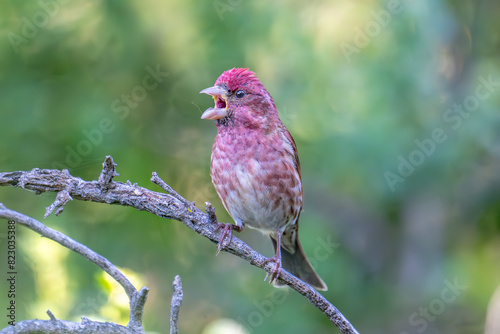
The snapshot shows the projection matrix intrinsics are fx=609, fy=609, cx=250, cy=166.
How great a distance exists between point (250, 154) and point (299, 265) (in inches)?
50.8

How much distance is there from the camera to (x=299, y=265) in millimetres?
4832

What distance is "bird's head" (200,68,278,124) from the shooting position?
401 cm

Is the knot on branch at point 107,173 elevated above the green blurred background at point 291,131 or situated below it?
below

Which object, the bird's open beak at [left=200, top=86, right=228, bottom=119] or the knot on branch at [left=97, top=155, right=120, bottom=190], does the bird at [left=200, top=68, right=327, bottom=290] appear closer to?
the bird's open beak at [left=200, top=86, right=228, bottom=119]

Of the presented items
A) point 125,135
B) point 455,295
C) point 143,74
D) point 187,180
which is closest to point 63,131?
point 125,135

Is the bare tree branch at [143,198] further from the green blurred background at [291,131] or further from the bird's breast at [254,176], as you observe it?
the green blurred background at [291,131]

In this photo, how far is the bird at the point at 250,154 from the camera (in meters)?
3.96

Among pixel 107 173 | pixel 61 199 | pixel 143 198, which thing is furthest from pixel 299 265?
pixel 61 199

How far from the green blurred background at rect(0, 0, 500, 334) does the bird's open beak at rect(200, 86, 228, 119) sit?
3.28 feet

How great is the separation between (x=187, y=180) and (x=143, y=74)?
40.1 inches

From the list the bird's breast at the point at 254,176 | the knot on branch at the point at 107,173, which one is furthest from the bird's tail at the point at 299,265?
the knot on branch at the point at 107,173

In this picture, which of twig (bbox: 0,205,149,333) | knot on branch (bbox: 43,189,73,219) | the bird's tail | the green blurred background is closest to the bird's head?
the green blurred background

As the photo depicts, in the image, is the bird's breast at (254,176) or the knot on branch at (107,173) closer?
the knot on branch at (107,173)

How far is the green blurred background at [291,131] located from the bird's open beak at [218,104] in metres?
1.00
